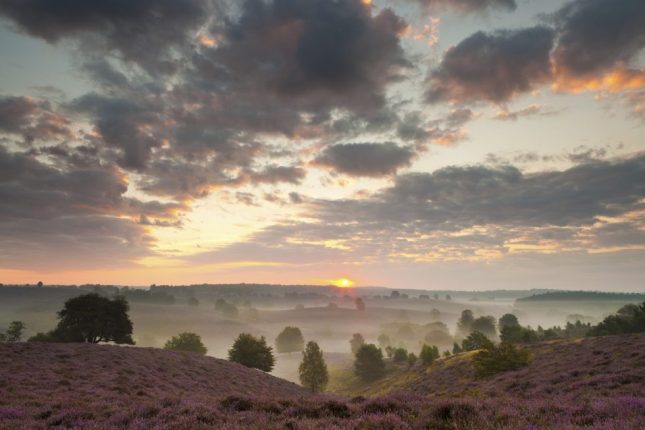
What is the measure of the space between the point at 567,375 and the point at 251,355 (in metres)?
51.8

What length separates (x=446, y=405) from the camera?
10055mm

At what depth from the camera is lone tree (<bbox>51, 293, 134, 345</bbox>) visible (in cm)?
5312

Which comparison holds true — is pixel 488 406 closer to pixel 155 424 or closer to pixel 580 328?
pixel 155 424

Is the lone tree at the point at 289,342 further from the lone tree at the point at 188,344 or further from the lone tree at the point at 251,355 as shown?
the lone tree at the point at 251,355

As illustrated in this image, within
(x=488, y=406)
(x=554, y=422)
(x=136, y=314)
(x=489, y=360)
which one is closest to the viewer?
(x=554, y=422)

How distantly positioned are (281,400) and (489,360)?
124 feet

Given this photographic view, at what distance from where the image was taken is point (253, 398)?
1405cm

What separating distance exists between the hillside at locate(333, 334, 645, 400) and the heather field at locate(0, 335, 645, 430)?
0.17 metres

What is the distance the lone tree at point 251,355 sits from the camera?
6262 cm

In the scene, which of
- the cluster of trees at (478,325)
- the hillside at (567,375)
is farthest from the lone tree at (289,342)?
the hillside at (567,375)

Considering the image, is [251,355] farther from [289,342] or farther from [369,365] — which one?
[289,342]

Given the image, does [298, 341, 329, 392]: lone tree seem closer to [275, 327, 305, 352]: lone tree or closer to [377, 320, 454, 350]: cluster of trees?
[275, 327, 305, 352]: lone tree

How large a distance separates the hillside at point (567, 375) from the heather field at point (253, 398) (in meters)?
0.17

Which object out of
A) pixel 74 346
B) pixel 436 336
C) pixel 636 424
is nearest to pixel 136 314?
pixel 436 336
